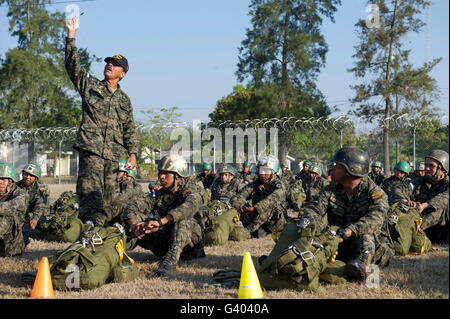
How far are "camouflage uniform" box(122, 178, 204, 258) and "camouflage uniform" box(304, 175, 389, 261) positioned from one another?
1.50 meters

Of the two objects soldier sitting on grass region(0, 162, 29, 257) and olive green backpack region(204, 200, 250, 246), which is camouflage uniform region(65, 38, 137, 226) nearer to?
soldier sitting on grass region(0, 162, 29, 257)

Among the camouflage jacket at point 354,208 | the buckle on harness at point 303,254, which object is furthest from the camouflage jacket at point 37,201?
the buckle on harness at point 303,254

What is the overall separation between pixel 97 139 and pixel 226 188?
6.67 metres

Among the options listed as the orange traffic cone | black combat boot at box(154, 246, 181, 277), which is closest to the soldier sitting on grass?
black combat boot at box(154, 246, 181, 277)

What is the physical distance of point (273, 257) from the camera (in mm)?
5016

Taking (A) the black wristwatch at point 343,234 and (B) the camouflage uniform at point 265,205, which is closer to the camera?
(A) the black wristwatch at point 343,234

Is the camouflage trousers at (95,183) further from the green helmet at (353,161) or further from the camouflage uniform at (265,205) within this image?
the camouflage uniform at (265,205)

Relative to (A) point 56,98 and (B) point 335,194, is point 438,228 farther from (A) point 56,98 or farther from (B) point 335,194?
(A) point 56,98

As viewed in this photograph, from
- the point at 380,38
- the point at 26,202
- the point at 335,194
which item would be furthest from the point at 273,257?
the point at 380,38

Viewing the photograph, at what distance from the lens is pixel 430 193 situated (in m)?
8.79

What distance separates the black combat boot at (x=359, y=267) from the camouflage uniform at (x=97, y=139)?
3249mm

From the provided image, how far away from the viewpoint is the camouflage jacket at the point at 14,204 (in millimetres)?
6828

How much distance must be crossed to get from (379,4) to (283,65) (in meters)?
6.03

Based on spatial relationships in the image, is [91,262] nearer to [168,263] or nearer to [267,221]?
[168,263]
